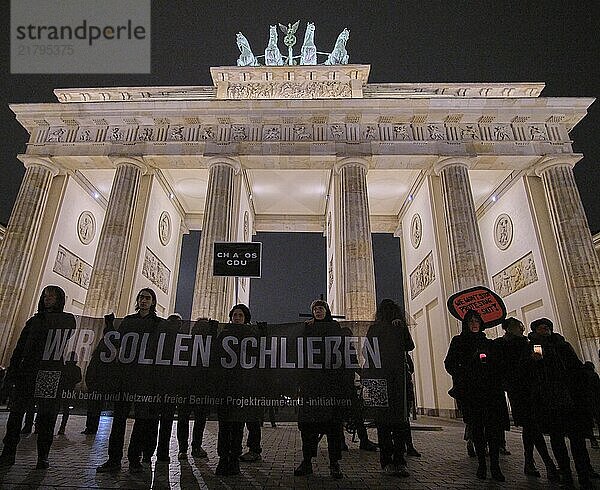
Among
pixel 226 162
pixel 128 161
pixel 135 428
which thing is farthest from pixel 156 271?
pixel 135 428

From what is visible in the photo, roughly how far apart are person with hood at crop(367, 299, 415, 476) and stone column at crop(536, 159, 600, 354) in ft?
44.2

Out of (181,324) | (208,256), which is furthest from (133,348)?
(208,256)

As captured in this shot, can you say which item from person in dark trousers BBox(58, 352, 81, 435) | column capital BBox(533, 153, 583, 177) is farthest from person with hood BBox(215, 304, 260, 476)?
column capital BBox(533, 153, 583, 177)

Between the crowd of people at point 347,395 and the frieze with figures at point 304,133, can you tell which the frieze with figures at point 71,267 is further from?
the crowd of people at point 347,395

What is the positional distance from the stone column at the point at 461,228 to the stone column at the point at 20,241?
18088 millimetres

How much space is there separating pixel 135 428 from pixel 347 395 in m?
2.57

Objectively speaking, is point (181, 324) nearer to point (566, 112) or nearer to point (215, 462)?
point (215, 462)

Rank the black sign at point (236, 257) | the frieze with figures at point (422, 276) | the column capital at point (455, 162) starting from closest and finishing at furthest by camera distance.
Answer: the black sign at point (236, 257), the column capital at point (455, 162), the frieze with figures at point (422, 276)

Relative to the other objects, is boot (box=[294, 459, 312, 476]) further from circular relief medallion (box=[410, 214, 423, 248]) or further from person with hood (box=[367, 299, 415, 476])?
circular relief medallion (box=[410, 214, 423, 248])

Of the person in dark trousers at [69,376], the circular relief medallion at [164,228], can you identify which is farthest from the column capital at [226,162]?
the person in dark trousers at [69,376]

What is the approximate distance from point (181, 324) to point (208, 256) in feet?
36.5

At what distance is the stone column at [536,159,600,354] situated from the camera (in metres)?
14.9

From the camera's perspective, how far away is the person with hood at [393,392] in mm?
4676

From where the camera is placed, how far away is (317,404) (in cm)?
459
